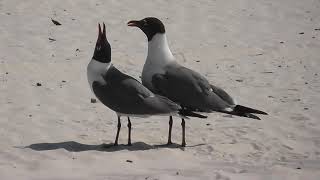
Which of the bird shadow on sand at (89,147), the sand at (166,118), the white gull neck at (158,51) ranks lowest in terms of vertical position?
the bird shadow on sand at (89,147)

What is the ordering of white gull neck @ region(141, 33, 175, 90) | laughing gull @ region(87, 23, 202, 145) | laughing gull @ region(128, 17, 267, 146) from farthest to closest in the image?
1. white gull neck @ region(141, 33, 175, 90)
2. laughing gull @ region(128, 17, 267, 146)
3. laughing gull @ region(87, 23, 202, 145)

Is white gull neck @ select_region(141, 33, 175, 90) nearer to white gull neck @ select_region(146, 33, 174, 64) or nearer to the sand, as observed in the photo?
white gull neck @ select_region(146, 33, 174, 64)

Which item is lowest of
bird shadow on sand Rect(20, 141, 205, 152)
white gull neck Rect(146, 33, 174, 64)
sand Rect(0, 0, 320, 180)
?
bird shadow on sand Rect(20, 141, 205, 152)

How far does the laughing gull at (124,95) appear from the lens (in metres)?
6.70

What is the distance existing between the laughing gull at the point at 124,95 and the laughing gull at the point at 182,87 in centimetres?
23

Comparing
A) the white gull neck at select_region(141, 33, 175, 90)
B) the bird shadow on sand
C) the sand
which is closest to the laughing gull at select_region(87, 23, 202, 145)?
the bird shadow on sand

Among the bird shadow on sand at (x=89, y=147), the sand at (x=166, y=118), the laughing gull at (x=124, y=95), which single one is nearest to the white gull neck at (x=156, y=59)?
the laughing gull at (x=124, y=95)

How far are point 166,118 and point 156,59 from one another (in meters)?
1.41

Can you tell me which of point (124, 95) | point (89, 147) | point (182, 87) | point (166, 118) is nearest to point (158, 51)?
point (182, 87)

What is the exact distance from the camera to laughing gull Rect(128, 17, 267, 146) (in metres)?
6.95

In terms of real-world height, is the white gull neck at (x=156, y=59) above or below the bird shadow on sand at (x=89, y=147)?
above

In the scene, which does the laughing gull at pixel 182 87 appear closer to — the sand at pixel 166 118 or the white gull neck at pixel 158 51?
the white gull neck at pixel 158 51

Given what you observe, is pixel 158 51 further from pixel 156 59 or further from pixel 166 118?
pixel 166 118

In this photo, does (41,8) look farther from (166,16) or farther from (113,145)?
(113,145)
